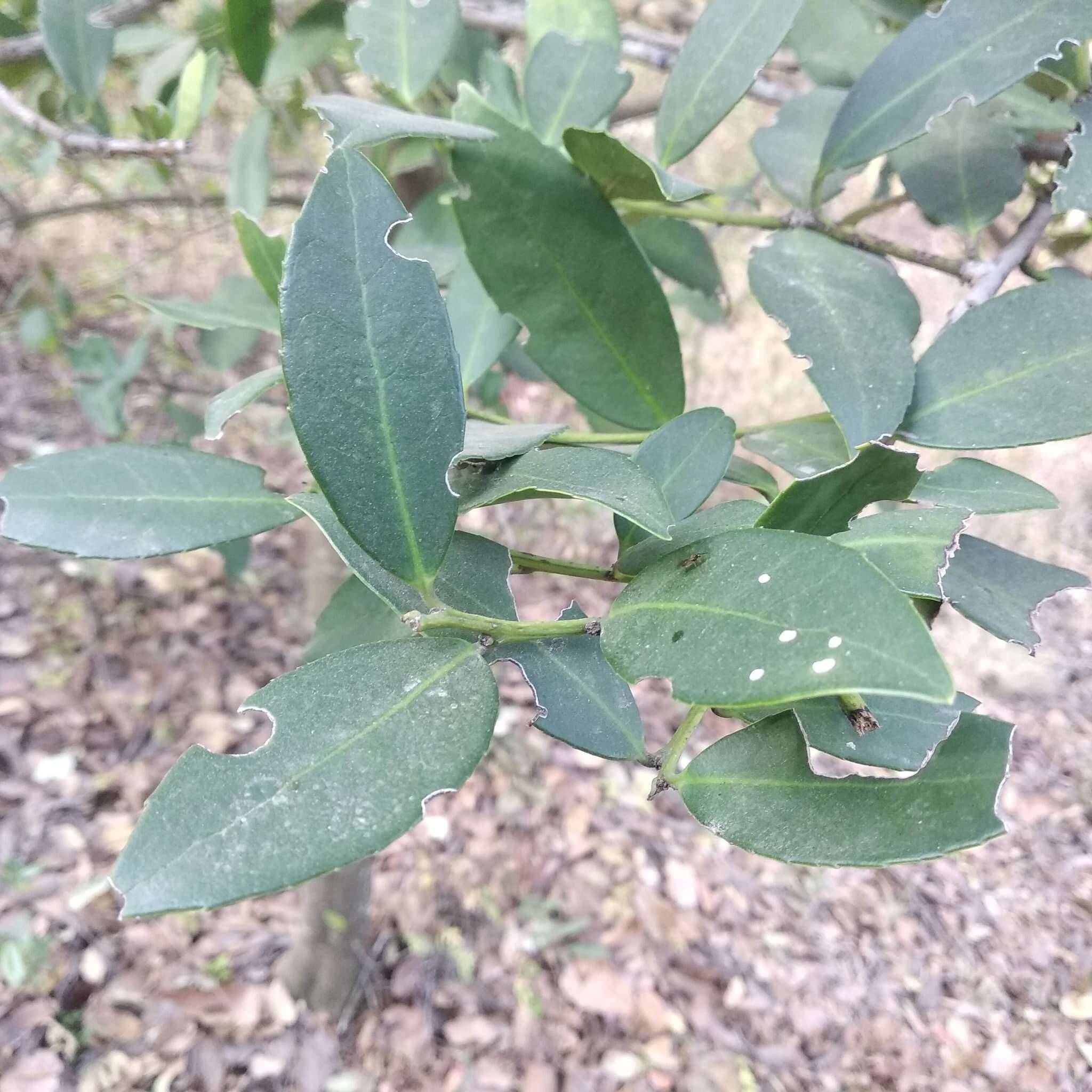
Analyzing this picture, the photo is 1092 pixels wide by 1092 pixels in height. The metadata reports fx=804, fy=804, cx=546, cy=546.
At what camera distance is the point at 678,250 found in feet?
2.36

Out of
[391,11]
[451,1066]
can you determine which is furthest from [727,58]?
[451,1066]

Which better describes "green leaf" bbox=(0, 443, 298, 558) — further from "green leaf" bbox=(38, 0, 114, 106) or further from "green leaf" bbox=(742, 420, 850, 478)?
"green leaf" bbox=(38, 0, 114, 106)

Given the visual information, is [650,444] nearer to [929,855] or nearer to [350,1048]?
[929,855]

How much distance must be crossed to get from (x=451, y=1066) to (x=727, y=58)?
4.71 ft

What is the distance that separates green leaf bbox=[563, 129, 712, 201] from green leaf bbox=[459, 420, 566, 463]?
142 millimetres

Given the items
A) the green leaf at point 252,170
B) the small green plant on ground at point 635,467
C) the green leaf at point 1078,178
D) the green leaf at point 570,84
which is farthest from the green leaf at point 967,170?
the green leaf at point 252,170

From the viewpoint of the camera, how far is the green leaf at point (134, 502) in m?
0.39

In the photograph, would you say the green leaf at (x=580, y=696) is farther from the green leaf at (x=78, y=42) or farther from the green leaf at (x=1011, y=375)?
the green leaf at (x=78, y=42)

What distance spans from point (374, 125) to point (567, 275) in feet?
0.44

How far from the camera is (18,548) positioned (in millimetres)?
1868

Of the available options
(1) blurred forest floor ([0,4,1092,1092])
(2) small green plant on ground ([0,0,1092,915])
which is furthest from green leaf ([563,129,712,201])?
(1) blurred forest floor ([0,4,1092,1092])

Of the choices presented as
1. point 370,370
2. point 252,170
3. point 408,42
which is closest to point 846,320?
point 370,370

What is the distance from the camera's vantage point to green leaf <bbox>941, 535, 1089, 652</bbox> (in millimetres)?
362

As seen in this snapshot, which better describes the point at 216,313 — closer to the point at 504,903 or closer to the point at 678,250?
the point at 678,250
